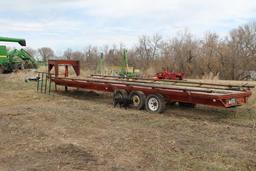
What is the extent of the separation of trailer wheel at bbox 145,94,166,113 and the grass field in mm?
353

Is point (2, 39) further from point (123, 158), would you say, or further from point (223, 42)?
point (223, 42)

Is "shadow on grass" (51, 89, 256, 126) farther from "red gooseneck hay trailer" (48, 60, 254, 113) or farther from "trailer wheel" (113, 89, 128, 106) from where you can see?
"trailer wheel" (113, 89, 128, 106)

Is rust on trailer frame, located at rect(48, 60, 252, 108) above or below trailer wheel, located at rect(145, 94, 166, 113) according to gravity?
above

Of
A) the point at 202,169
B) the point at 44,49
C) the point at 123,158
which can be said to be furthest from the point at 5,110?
the point at 44,49

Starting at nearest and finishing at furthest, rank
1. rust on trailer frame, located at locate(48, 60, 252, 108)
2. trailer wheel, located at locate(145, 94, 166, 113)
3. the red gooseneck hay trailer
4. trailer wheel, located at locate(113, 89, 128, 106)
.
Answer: rust on trailer frame, located at locate(48, 60, 252, 108) < the red gooseneck hay trailer < trailer wheel, located at locate(145, 94, 166, 113) < trailer wheel, located at locate(113, 89, 128, 106)

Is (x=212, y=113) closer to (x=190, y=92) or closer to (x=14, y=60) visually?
(x=190, y=92)

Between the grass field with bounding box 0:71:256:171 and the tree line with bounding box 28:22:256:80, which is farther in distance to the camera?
the tree line with bounding box 28:22:256:80

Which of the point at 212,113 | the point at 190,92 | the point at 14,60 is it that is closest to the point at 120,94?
the point at 190,92

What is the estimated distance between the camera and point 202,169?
5211 millimetres

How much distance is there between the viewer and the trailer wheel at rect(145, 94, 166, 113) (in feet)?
33.8

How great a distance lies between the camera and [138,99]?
11.0 meters

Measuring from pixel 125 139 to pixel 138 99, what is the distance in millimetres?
4037

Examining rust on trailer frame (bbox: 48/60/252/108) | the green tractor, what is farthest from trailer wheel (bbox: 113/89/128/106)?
the green tractor

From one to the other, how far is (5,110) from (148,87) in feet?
14.5
